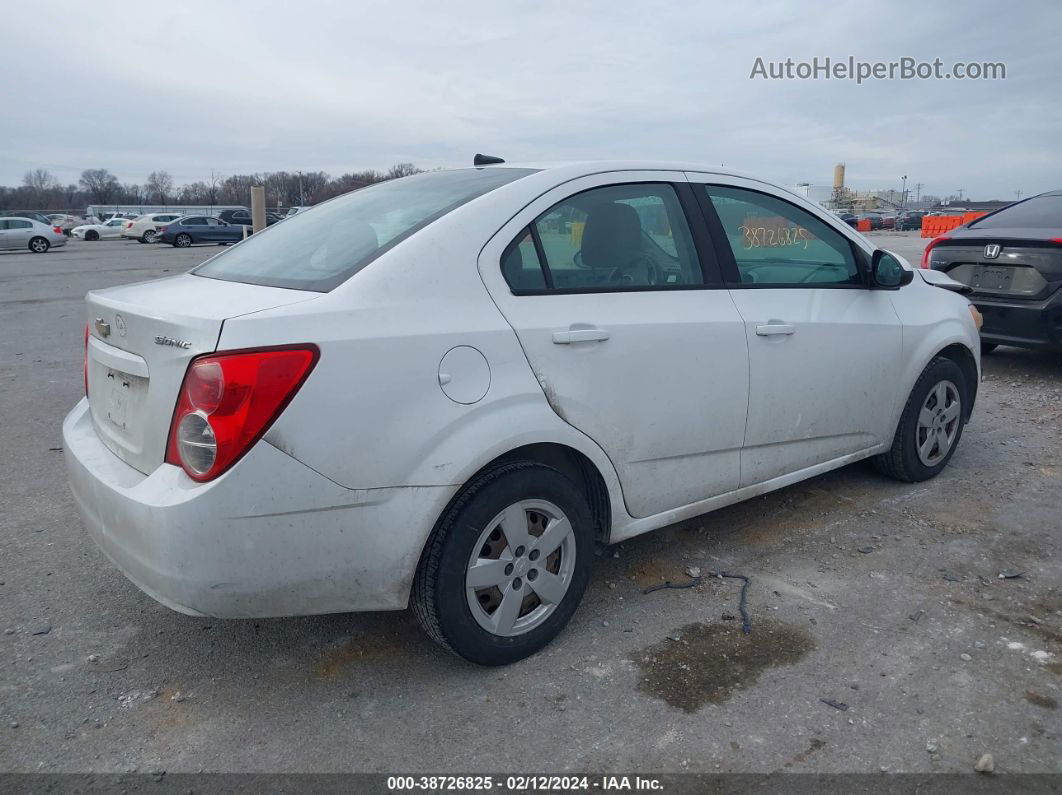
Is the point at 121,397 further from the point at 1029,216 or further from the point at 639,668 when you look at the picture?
the point at 1029,216

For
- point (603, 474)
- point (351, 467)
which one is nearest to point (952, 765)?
point (603, 474)

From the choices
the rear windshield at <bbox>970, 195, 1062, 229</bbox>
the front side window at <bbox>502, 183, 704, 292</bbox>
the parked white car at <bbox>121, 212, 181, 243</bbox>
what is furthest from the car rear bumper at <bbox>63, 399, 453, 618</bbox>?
the parked white car at <bbox>121, 212, 181, 243</bbox>

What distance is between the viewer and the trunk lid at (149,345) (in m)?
2.41

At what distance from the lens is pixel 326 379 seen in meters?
2.36

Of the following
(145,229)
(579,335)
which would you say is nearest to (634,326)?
(579,335)

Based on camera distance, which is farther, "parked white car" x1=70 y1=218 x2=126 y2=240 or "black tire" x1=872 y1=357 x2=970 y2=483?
"parked white car" x1=70 y1=218 x2=126 y2=240

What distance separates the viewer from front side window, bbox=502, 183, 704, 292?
2.92m

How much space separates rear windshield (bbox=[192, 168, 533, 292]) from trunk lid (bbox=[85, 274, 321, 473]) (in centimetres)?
12

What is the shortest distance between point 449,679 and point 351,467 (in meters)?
0.86

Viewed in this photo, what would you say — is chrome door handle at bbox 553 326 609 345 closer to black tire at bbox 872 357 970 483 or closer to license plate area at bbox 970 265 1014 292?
black tire at bbox 872 357 970 483

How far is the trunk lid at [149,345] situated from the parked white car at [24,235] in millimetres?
33364

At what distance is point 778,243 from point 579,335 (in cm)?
140

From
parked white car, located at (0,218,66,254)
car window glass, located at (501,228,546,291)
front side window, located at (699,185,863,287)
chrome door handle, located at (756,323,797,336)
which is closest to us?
car window glass, located at (501,228,546,291)

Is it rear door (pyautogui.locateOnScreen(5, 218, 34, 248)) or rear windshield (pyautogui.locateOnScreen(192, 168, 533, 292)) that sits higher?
rear door (pyautogui.locateOnScreen(5, 218, 34, 248))
